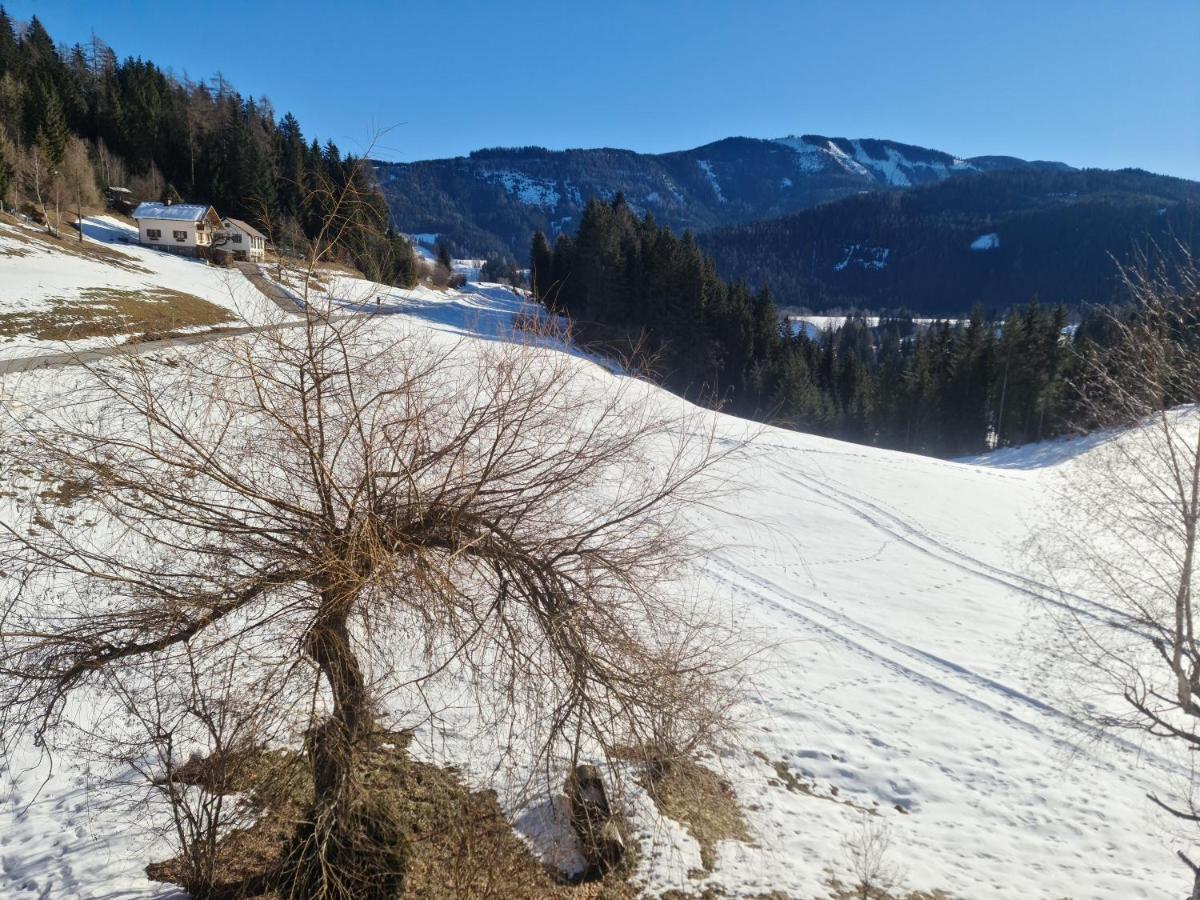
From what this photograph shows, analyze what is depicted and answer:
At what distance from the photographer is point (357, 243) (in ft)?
15.3

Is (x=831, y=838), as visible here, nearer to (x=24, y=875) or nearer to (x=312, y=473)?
(x=312, y=473)

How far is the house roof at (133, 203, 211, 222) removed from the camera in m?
48.7

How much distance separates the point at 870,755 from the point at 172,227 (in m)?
58.3

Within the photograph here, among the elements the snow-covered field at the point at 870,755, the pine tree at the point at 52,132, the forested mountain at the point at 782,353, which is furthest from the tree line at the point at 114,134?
the snow-covered field at the point at 870,755

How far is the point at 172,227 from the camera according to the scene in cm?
4894

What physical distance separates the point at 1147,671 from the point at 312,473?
17037 mm

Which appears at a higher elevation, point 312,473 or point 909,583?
point 312,473

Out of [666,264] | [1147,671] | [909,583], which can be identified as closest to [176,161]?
[666,264]

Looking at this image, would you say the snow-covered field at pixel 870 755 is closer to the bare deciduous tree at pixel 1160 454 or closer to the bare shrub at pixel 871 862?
the bare shrub at pixel 871 862

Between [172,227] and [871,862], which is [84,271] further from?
[871,862]

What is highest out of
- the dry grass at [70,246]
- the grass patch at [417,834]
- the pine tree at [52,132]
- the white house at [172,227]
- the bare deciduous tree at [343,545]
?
the pine tree at [52,132]

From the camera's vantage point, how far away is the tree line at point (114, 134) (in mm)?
45128

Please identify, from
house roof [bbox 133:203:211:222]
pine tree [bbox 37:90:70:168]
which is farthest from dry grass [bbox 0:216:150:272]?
pine tree [bbox 37:90:70:168]

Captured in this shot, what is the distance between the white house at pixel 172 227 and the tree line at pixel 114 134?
10.6 feet
